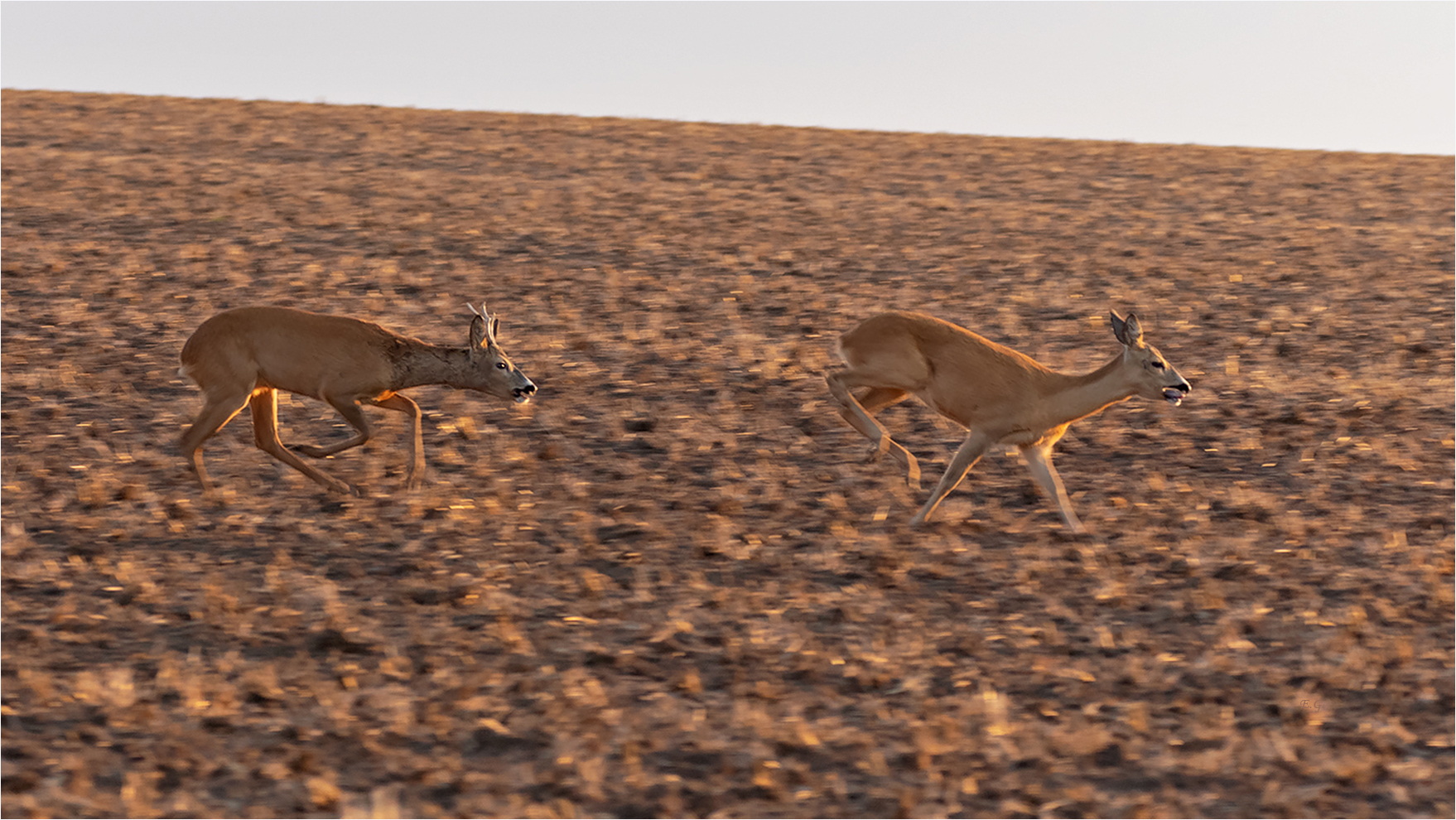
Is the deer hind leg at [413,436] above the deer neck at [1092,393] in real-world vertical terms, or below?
below

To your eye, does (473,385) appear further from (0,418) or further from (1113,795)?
(1113,795)

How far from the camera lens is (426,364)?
385 inches

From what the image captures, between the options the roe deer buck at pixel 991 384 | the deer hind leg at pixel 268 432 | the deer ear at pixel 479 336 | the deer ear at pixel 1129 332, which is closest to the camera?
the deer ear at pixel 1129 332

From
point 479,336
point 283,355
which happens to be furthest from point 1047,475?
point 283,355

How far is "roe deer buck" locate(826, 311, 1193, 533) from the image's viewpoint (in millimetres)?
9305

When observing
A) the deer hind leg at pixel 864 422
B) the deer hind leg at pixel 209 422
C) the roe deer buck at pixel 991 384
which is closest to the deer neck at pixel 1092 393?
the roe deer buck at pixel 991 384

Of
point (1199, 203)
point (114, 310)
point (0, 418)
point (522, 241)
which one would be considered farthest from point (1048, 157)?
point (0, 418)

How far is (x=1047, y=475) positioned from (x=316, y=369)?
4801mm

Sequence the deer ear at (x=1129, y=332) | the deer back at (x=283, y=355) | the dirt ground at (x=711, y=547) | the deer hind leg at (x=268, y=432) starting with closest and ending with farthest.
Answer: the dirt ground at (x=711, y=547)
the deer ear at (x=1129, y=332)
the deer back at (x=283, y=355)
the deer hind leg at (x=268, y=432)

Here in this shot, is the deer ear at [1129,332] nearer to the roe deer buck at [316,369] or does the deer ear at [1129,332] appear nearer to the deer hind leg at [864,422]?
the deer hind leg at [864,422]

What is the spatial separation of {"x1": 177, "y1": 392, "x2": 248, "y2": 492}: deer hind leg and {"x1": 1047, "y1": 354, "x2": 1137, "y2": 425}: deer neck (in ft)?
17.2

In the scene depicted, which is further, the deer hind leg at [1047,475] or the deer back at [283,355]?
the deer hind leg at [1047,475]

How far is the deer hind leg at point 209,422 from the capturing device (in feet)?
31.0

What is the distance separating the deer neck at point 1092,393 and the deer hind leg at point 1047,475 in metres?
0.27
